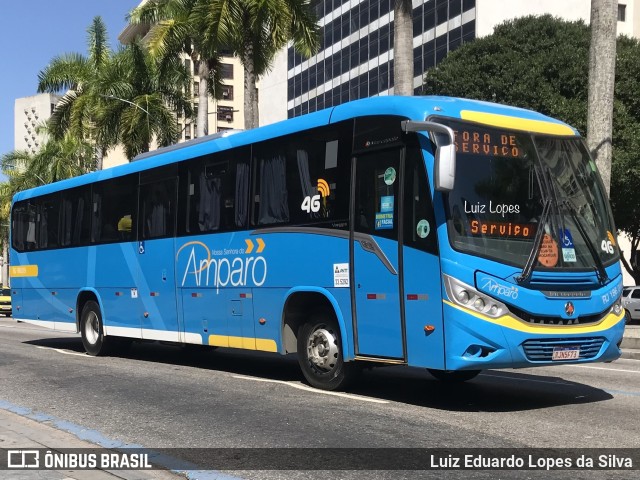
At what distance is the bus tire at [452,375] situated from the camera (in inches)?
434

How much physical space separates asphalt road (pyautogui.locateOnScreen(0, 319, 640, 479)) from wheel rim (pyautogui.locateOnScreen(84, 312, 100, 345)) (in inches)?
75.3

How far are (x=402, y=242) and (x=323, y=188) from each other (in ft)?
5.49

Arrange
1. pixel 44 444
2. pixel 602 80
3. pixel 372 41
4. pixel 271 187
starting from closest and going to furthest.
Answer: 1. pixel 44 444
2. pixel 271 187
3. pixel 602 80
4. pixel 372 41

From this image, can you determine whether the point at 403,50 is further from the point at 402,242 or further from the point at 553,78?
the point at 553,78

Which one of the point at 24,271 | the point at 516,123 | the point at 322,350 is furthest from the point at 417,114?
the point at 24,271

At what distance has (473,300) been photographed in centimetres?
867

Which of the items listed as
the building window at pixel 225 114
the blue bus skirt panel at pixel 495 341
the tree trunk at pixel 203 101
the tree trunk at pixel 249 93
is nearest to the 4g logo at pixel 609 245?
the blue bus skirt panel at pixel 495 341

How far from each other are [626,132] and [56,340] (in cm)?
2266

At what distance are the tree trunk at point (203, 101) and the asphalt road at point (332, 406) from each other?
16655 millimetres

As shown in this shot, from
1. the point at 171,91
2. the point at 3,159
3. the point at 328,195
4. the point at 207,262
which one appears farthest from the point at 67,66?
the point at 328,195

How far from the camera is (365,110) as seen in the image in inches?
397

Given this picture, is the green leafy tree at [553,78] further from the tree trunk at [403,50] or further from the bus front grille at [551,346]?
the bus front grille at [551,346]

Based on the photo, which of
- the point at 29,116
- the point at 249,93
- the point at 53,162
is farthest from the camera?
the point at 29,116

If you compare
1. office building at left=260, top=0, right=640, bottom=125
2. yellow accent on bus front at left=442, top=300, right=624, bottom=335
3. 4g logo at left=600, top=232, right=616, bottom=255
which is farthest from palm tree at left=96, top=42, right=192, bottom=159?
yellow accent on bus front at left=442, top=300, right=624, bottom=335
